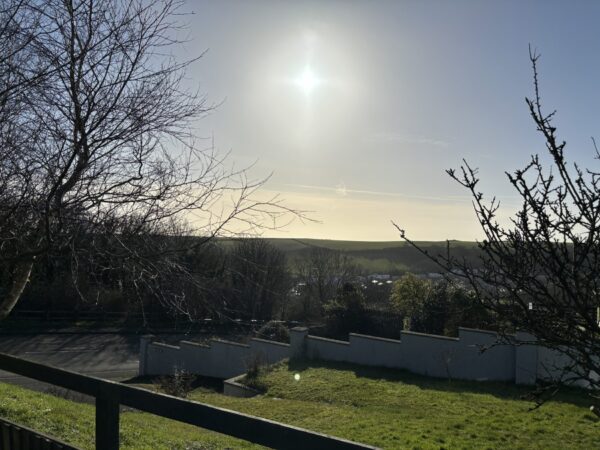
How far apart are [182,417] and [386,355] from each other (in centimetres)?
1594

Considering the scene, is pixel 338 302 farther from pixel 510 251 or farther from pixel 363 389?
pixel 510 251

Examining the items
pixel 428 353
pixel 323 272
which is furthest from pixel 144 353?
pixel 323 272

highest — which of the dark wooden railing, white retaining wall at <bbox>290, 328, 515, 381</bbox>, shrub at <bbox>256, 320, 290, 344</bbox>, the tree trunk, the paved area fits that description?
the tree trunk

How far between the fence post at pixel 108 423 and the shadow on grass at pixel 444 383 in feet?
32.4

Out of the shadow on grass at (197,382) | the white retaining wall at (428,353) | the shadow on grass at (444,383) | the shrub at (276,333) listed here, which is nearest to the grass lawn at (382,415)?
the shadow on grass at (444,383)

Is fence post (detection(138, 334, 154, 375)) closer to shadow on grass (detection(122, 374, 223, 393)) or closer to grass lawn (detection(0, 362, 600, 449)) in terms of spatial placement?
shadow on grass (detection(122, 374, 223, 393))

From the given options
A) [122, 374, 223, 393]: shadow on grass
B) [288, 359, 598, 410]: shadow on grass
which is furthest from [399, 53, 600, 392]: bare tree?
[122, 374, 223, 393]: shadow on grass

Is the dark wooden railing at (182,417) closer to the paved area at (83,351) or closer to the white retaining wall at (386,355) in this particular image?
the white retaining wall at (386,355)

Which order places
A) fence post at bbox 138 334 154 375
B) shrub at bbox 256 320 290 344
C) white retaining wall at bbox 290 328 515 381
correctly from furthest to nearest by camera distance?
shrub at bbox 256 320 290 344
fence post at bbox 138 334 154 375
white retaining wall at bbox 290 328 515 381

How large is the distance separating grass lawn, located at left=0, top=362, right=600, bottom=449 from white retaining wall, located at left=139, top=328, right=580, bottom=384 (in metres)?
0.78

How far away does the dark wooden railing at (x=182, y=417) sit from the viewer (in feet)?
7.07

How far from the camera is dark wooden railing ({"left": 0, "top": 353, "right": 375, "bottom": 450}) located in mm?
2154

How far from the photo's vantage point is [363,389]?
1423 cm

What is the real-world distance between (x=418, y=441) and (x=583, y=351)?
6.61m
